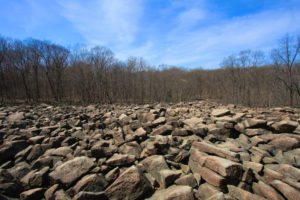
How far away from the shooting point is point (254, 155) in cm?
399

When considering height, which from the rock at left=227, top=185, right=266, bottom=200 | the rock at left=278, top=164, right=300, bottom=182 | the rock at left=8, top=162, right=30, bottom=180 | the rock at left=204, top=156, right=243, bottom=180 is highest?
the rock at left=204, top=156, right=243, bottom=180

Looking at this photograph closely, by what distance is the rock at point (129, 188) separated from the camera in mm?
2787

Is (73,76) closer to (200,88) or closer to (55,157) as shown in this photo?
(55,157)

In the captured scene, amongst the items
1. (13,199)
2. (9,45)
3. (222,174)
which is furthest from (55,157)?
(9,45)

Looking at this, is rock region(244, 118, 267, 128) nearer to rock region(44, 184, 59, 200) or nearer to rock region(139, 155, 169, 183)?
rock region(139, 155, 169, 183)

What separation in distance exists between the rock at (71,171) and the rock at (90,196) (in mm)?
640

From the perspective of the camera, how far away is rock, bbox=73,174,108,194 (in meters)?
2.95

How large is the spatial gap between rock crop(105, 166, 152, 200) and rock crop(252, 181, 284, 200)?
1.90 metres

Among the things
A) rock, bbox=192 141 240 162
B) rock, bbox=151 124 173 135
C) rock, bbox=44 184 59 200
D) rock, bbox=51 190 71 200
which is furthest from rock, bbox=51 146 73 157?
rock, bbox=192 141 240 162

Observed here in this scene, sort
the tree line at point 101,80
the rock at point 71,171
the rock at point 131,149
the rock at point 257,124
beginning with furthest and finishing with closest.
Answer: the tree line at point 101,80 < the rock at point 257,124 < the rock at point 131,149 < the rock at point 71,171

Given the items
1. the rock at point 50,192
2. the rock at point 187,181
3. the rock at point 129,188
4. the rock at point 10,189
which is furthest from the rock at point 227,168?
the rock at point 10,189

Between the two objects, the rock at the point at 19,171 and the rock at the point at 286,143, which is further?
the rock at the point at 286,143

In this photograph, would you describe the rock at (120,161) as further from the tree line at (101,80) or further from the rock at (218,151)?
the tree line at (101,80)

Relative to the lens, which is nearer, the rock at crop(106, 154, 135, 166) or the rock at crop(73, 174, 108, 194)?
the rock at crop(73, 174, 108, 194)
